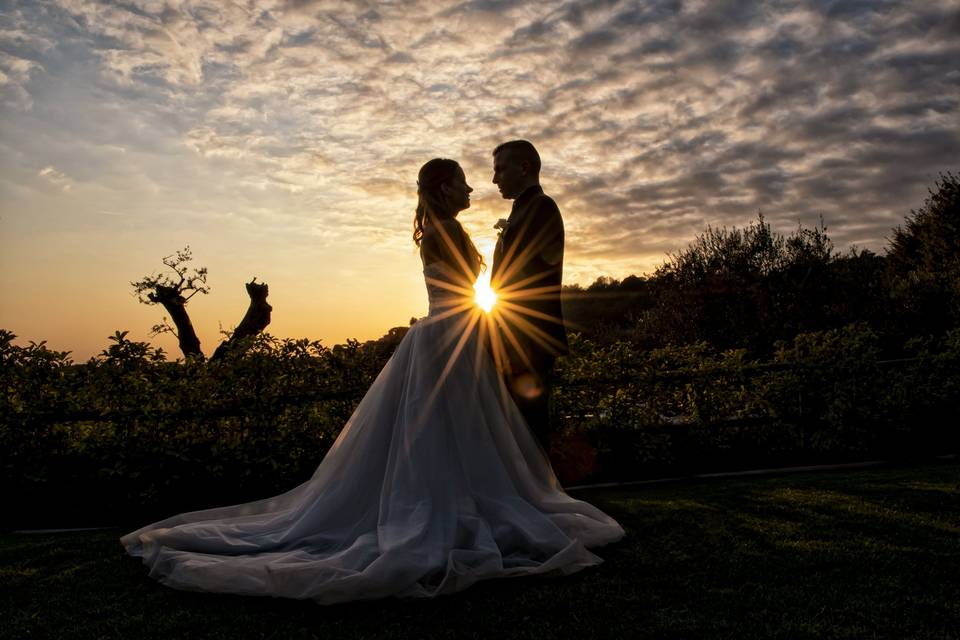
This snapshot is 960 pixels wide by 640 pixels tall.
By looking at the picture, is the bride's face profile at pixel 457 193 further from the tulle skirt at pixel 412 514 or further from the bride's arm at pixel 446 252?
the tulle skirt at pixel 412 514

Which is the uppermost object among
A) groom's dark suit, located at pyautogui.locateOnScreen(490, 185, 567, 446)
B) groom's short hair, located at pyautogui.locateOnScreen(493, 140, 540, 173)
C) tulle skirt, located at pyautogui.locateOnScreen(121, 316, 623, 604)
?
groom's short hair, located at pyautogui.locateOnScreen(493, 140, 540, 173)

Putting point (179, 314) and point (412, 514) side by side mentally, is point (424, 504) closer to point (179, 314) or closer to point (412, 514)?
point (412, 514)

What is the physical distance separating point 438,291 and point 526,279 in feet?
2.31

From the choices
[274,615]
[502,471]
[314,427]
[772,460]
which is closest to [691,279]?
[772,460]

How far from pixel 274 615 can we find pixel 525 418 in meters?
2.47

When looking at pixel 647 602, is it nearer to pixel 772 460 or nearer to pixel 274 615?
pixel 274 615

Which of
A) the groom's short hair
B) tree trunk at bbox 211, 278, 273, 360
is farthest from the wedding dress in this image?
tree trunk at bbox 211, 278, 273, 360

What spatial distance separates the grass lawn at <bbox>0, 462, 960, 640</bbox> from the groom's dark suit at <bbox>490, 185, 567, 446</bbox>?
4.61 feet

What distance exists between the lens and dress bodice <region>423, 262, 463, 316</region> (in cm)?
549

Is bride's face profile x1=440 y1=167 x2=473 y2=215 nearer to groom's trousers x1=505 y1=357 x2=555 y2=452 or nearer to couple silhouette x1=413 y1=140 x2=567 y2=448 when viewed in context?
couple silhouette x1=413 y1=140 x2=567 y2=448

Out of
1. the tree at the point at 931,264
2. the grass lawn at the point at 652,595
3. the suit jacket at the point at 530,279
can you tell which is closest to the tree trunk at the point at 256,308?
the grass lawn at the point at 652,595

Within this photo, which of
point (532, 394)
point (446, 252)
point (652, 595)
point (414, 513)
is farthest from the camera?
point (532, 394)

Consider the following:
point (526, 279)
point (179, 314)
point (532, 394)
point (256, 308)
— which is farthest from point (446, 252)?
point (179, 314)

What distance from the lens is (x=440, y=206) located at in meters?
5.55
